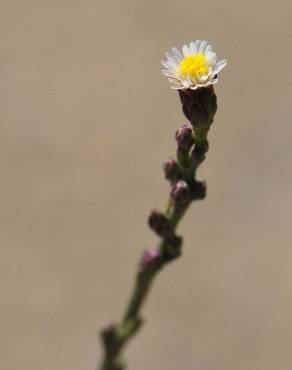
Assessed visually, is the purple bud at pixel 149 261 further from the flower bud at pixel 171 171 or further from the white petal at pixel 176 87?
the white petal at pixel 176 87

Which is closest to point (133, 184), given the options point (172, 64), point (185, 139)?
point (172, 64)

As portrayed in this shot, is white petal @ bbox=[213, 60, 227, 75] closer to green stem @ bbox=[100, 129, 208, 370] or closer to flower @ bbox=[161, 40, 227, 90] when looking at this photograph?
flower @ bbox=[161, 40, 227, 90]

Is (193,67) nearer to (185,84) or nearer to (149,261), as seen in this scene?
(185,84)

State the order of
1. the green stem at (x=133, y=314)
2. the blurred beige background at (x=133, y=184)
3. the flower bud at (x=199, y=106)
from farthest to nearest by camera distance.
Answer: the blurred beige background at (x=133, y=184) → the flower bud at (x=199, y=106) → the green stem at (x=133, y=314)

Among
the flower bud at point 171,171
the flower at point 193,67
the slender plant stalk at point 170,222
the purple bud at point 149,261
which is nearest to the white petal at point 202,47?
the flower at point 193,67

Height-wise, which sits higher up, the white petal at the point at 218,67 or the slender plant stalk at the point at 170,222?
the white petal at the point at 218,67

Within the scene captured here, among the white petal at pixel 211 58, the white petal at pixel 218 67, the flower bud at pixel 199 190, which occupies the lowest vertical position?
the flower bud at pixel 199 190

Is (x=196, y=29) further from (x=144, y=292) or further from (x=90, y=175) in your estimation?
(x=144, y=292)
